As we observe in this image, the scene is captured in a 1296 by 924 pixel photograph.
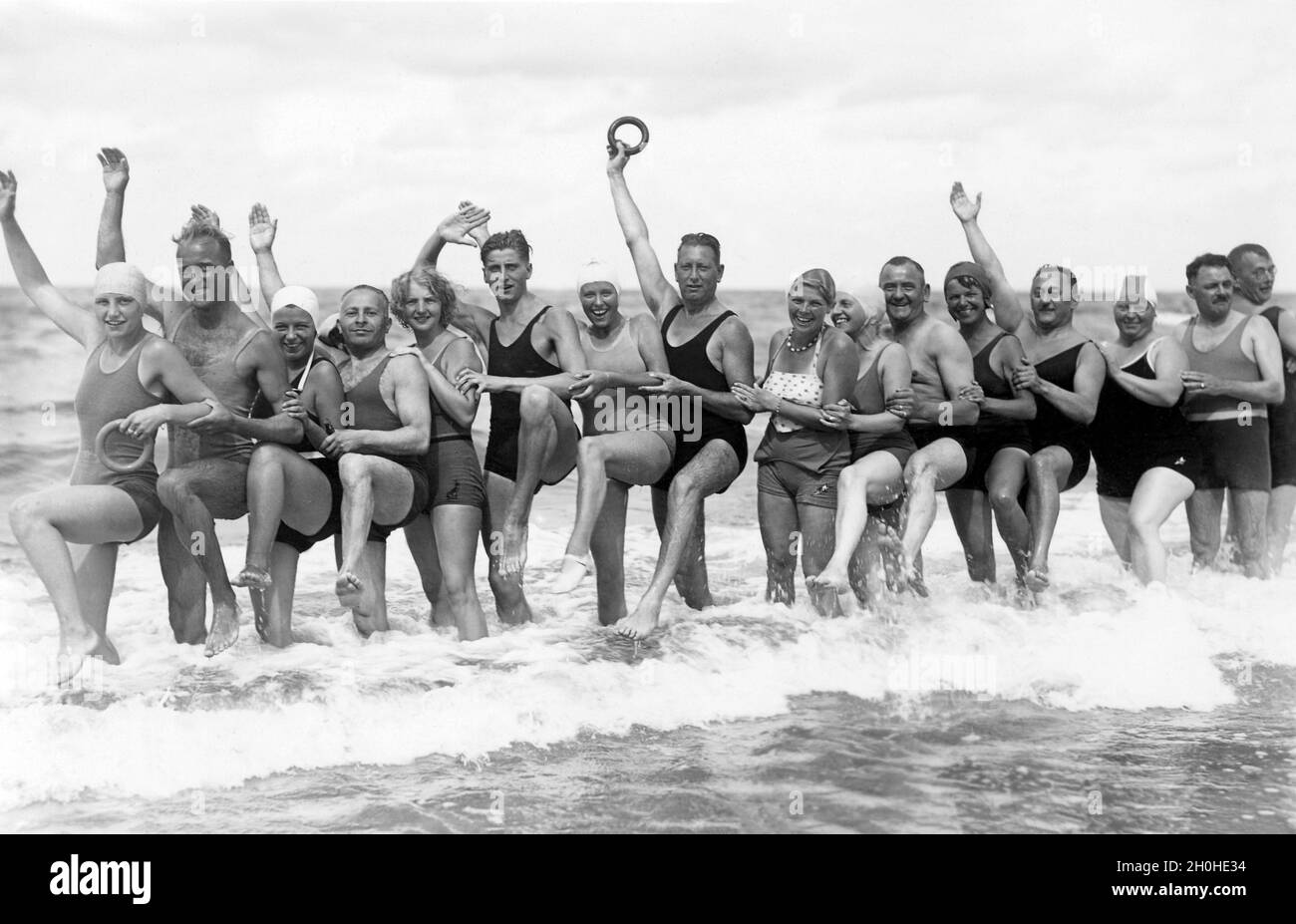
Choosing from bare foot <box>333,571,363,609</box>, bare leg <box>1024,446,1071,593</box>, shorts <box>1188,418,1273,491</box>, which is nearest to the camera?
bare foot <box>333,571,363,609</box>

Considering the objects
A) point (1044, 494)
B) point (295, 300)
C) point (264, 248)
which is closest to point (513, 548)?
point (295, 300)

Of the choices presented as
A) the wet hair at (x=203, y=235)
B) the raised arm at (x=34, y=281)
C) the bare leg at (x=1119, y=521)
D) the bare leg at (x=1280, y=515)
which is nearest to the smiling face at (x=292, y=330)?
the wet hair at (x=203, y=235)

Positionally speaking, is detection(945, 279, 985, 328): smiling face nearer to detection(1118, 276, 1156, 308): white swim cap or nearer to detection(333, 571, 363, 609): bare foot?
detection(1118, 276, 1156, 308): white swim cap

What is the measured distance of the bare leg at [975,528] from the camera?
29.5 ft

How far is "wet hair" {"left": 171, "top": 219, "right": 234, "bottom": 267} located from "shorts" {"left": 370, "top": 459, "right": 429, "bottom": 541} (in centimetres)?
→ 143

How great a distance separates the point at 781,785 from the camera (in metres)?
7.00

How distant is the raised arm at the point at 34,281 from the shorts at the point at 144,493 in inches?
31.1

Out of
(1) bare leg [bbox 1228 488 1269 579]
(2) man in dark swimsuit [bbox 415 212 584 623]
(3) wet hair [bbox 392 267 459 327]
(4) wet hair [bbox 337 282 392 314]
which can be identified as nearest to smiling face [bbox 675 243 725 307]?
(2) man in dark swimsuit [bbox 415 212 584 623]

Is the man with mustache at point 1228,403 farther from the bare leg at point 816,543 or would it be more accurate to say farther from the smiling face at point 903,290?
the bare leg at point 816,543

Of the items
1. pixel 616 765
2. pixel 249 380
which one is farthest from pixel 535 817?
pixel 249 380

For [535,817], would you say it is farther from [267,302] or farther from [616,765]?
[267,302]

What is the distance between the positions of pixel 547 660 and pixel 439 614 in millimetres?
900

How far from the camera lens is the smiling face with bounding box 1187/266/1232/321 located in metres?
9.21

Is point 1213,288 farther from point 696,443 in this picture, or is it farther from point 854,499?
point 696,443
